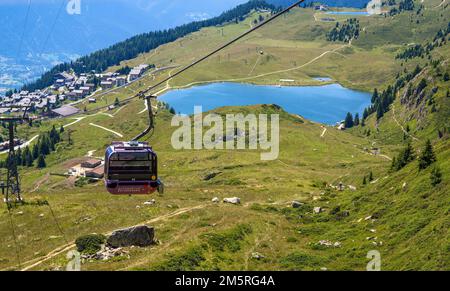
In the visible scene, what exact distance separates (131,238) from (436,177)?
116ft

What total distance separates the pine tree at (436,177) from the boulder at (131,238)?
32841 mm

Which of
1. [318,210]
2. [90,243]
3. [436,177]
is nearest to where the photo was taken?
[90,243]

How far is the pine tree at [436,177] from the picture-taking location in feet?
202

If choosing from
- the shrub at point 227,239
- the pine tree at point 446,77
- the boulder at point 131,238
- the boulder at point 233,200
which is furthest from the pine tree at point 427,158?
the pine tree at point 446,77

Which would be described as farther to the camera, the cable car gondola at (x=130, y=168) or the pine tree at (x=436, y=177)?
the pine tree at (x=436, y=177)

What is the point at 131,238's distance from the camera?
55469 millimetres

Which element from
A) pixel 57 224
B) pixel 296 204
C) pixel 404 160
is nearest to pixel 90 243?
pixel 57 224

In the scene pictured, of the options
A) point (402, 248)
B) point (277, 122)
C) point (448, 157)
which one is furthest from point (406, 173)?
point (277, 122)

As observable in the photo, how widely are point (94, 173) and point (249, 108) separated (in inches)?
2868

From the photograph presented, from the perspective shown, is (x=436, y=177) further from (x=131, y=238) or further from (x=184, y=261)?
(x=131, y=238)

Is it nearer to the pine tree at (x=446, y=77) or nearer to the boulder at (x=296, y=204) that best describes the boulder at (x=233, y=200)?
the boulder at (x=296, y=204)

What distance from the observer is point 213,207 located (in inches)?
2864

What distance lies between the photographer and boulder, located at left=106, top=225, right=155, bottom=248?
55.2 m

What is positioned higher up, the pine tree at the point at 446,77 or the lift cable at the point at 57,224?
the pine tree at the point at 446,77
